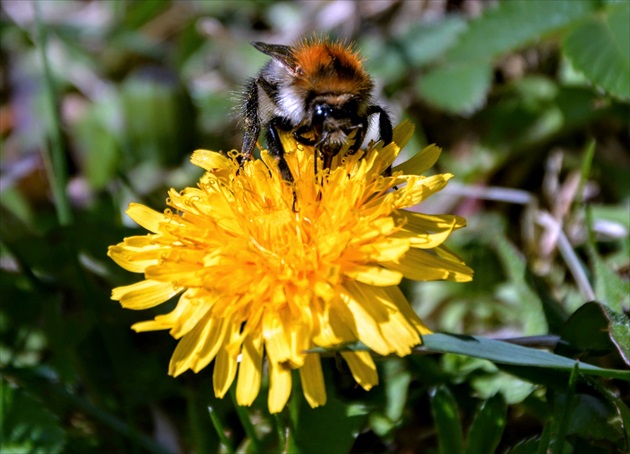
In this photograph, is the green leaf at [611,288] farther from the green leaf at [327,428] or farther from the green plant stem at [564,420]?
the green leaf at [327,428]

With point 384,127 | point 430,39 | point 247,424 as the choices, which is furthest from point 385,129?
point 430,39

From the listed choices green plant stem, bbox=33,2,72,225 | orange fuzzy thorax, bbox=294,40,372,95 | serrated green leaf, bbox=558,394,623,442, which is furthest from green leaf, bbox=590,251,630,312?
green plant stem, bbox=33,2,72,225

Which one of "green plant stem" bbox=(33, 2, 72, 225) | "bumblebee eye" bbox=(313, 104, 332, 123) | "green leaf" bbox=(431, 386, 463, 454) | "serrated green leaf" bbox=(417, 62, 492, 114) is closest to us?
"bumblebee eye" bbox=(313, 104, 332, 123)

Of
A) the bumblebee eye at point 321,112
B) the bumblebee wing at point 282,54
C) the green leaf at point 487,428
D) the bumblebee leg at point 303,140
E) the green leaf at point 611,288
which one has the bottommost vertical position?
the green leaf at point 487,428

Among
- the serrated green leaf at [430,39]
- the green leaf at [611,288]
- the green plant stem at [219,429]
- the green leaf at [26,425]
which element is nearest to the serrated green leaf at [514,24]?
the serrated green leaf at [430,39]

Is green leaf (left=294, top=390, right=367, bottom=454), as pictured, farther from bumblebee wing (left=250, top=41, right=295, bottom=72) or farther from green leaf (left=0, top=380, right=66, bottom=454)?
bumblebee wing (left=250, top=41, right=295, bottom=72)
